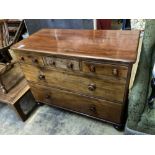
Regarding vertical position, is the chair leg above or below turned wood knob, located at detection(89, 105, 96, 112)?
below

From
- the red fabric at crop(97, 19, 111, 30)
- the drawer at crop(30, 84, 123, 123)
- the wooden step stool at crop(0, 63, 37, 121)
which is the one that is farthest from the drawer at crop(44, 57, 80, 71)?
the red fabric at crop(97, 19, 111, 30)

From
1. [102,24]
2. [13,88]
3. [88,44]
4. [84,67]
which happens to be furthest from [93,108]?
[102,24]

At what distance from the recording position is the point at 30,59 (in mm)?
1309

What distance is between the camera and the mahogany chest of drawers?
1.03 meters

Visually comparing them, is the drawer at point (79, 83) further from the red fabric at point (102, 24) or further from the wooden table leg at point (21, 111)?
the red fabric at point (102, 24)

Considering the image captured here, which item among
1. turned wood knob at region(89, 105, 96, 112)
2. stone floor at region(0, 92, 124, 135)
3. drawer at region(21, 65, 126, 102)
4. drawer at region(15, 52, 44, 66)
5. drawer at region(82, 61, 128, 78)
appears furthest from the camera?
stone floor at region(0, 92, 124, 135)

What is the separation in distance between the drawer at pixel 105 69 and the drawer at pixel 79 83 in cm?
6

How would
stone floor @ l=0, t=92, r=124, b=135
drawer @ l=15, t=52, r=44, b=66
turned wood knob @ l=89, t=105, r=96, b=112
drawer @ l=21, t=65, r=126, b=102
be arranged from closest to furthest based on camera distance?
drawer @ l=21, t=65, r=126, b=102
drawer @ l=15, t=52, r=44, b=66
turned wood knob @ l=89, t=105, r=96, b=112
stone floor @ l=0, t=92, r=124, b=135

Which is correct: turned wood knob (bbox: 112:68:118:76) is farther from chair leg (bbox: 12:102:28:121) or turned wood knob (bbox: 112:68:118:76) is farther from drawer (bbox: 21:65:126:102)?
chair leg (bbox: 12:102:28:121)

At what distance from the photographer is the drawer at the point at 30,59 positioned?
1.26 metres

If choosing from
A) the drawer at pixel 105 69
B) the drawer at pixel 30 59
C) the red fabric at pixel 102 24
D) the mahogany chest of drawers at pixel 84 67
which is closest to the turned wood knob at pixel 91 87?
the mahogany chest of drawers at pixel 84 67

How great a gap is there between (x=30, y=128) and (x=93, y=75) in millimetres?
948
